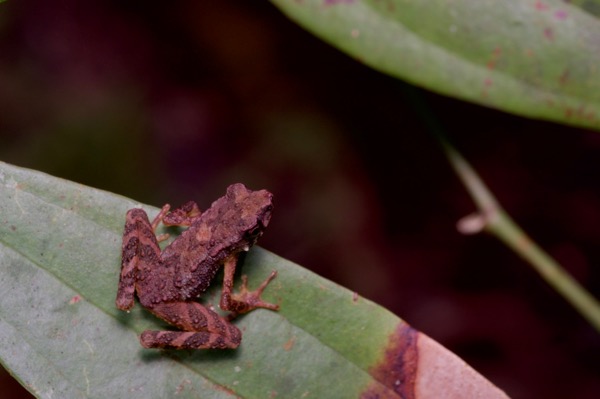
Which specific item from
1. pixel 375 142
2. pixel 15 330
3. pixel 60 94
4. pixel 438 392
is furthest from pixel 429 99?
pixel 15 330

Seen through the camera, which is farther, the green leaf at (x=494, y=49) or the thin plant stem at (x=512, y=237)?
the thin plant stem at (x=512, y=237)

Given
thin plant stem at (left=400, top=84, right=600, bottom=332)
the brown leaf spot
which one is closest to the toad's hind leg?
the brown leaf spot

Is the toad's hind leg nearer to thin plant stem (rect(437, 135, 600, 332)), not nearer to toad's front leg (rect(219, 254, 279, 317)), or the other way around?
toad's front leg (rect(219, 254, 279, 317))

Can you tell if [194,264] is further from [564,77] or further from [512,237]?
[564,77]

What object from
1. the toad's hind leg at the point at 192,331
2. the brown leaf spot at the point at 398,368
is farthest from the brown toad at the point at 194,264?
the brown leaf spot at the point at 398,368

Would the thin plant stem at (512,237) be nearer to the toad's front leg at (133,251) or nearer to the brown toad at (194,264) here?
the brown toad at (194,264)

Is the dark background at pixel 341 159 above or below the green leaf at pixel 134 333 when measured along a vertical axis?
above
